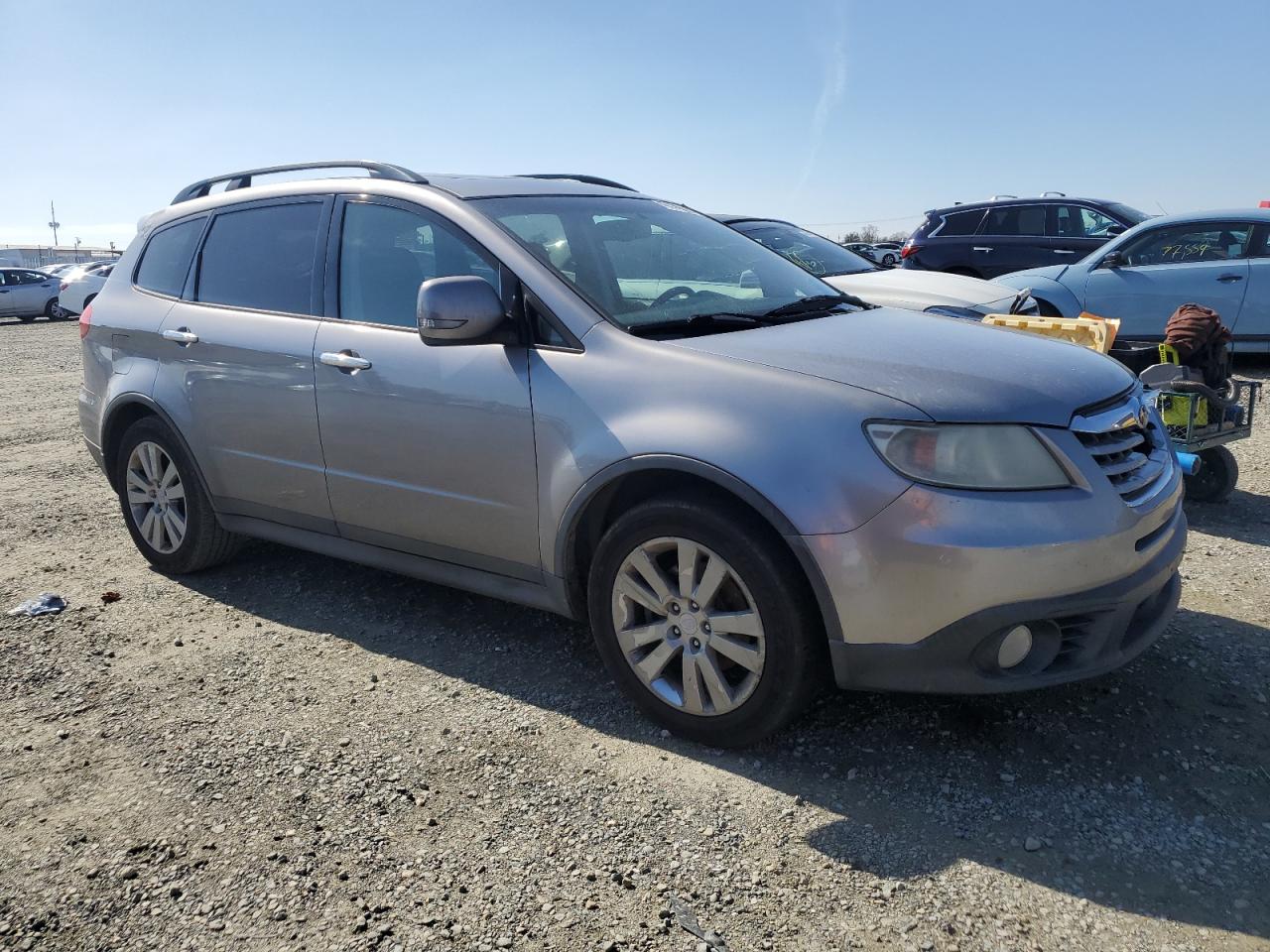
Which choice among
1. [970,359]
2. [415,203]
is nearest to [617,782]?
[970,359]

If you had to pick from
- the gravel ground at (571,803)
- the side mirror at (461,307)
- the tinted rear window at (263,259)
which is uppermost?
the tinted rear window at (263,259)

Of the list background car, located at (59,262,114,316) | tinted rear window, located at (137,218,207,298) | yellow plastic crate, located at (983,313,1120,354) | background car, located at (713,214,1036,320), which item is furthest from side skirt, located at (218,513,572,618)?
background car, located at (59,262,114,316)

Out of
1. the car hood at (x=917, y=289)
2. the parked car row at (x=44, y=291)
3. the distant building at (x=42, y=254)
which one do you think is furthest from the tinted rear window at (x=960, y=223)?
the distant building at (x=42, y=254)

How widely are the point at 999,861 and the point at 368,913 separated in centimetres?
157

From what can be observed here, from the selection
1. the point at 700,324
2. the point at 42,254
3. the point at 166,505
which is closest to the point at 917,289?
the point at 700,324

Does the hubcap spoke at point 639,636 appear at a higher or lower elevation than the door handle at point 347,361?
lower

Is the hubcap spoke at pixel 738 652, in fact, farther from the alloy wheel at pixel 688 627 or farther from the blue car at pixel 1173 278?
the blue car at pixel 1173 278

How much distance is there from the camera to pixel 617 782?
2.97 meters

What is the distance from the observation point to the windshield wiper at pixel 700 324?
10.9 ft

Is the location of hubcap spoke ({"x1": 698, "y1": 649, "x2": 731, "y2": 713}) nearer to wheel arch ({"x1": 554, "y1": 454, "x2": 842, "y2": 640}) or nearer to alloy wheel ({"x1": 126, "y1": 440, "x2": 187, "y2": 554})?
wheel arch ({"x1": 554, "y1": 454, "x2": 842, "y2": 640})

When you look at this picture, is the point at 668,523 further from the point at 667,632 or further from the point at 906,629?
the point at 906,629

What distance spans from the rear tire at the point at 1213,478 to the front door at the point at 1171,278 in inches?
171

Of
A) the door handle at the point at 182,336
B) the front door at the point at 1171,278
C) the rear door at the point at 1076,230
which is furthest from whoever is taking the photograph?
the rear door at the point at 1076,230

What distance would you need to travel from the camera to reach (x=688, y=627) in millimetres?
3051
